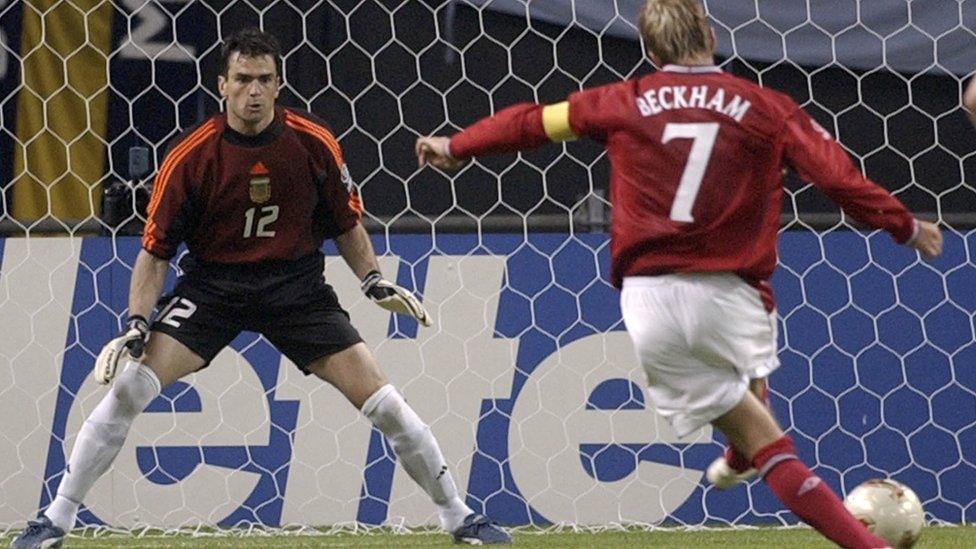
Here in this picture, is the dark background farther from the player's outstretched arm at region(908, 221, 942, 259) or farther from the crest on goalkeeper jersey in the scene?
the player's outstretched arm at region(908, 221, 942, 259)

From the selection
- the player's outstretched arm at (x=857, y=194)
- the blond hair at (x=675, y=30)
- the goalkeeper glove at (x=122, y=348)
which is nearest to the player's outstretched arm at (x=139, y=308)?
the goalkeeper glove at (x=122, y=348)

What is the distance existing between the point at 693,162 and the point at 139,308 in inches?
80.7

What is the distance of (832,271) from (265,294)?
8.15 feet

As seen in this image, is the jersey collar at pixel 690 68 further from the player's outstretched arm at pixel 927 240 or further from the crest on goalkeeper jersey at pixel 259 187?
the crest on goalkeeper jersey at pixel 259 187

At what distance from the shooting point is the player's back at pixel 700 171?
4.97 metres

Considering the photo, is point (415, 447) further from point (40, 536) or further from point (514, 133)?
point (514, 133)

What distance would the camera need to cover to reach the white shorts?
495 centimetres

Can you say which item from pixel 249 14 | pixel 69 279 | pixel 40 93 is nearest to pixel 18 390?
pixel 69 279

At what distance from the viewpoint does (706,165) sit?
4977 mm

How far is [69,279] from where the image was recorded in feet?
24.5

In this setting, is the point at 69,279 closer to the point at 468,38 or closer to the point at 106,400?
the point at 106,400

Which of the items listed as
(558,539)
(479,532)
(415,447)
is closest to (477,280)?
(558,539)

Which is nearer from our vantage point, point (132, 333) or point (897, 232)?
point (897, 232)

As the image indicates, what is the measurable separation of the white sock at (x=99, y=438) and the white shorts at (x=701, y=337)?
187 centimetres
